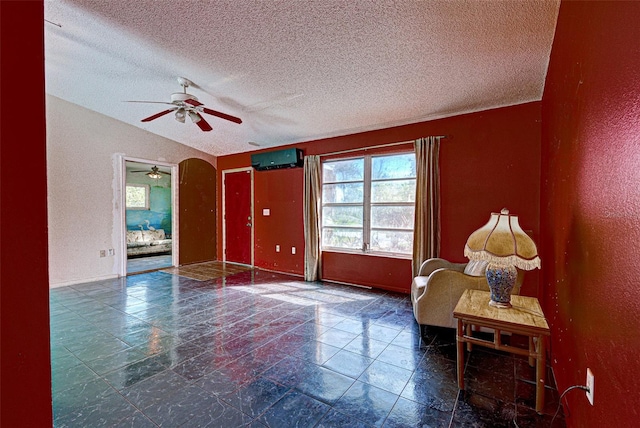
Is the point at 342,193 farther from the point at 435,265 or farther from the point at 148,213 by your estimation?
the point at 148,213

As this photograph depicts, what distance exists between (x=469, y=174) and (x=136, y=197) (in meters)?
8.17

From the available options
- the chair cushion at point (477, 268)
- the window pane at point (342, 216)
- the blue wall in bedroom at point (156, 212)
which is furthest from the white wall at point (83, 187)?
the chair cushion at point (477, 268)

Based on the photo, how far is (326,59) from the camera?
2.71 meters

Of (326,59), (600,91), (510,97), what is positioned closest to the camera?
(600,91)

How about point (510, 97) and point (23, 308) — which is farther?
point (510, 97)

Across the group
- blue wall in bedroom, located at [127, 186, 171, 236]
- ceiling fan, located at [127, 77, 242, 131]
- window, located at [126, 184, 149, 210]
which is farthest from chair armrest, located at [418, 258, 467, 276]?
window, located at [126, 184, 149, 210]

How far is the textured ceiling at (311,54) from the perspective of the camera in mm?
2123

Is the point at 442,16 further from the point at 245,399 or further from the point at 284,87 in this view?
the point at 245,399

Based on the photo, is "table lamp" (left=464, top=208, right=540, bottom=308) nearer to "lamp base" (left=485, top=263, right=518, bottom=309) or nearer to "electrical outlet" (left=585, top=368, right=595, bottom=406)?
"lamp base" (left=485, top=263, right=518, bottom=309)

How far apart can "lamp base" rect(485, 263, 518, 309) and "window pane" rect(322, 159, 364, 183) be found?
280cm

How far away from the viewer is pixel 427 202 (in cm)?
378

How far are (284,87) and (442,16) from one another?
70.8 inches

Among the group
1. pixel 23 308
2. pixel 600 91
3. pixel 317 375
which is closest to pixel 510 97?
pixel 600 91

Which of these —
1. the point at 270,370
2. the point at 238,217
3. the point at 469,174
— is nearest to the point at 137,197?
the point at 238,217
